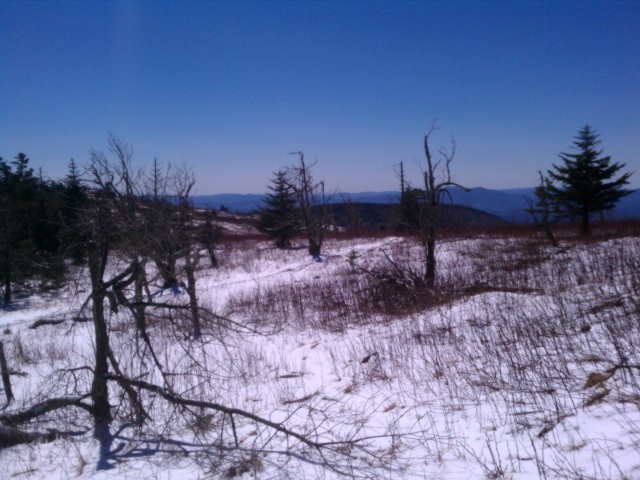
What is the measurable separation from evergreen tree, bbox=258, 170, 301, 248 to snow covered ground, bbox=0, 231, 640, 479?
17.0 m

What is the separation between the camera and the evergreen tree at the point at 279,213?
2603cm

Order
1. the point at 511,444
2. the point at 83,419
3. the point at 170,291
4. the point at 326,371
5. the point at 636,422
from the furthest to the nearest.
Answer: the point at 170,291 < the point at 326,371 < the point at 83,419 < the point at 511,444 < the point at 636,422

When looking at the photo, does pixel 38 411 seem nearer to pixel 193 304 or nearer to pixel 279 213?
pixel 193 304

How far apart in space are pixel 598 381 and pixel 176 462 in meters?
3.88

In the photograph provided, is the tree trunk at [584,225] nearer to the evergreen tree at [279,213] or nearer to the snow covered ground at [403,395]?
the snow covered ground at [403,395]

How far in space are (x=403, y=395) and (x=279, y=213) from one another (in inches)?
909

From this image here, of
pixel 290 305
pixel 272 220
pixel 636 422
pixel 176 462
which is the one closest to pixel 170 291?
Result: pixel 290 305

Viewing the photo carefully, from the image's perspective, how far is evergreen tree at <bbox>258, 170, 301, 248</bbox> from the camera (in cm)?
2603

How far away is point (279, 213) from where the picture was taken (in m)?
27.0

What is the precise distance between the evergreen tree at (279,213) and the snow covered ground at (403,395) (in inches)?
671

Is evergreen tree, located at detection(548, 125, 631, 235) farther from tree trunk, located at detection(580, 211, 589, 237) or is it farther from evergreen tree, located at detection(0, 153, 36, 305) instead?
evergreen tree, located at detection(0, 153, 36, 305)

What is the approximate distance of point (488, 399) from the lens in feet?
12.8

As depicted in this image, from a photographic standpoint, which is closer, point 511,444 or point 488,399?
point 511,444

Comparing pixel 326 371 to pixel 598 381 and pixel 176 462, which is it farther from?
pixel 598 381
